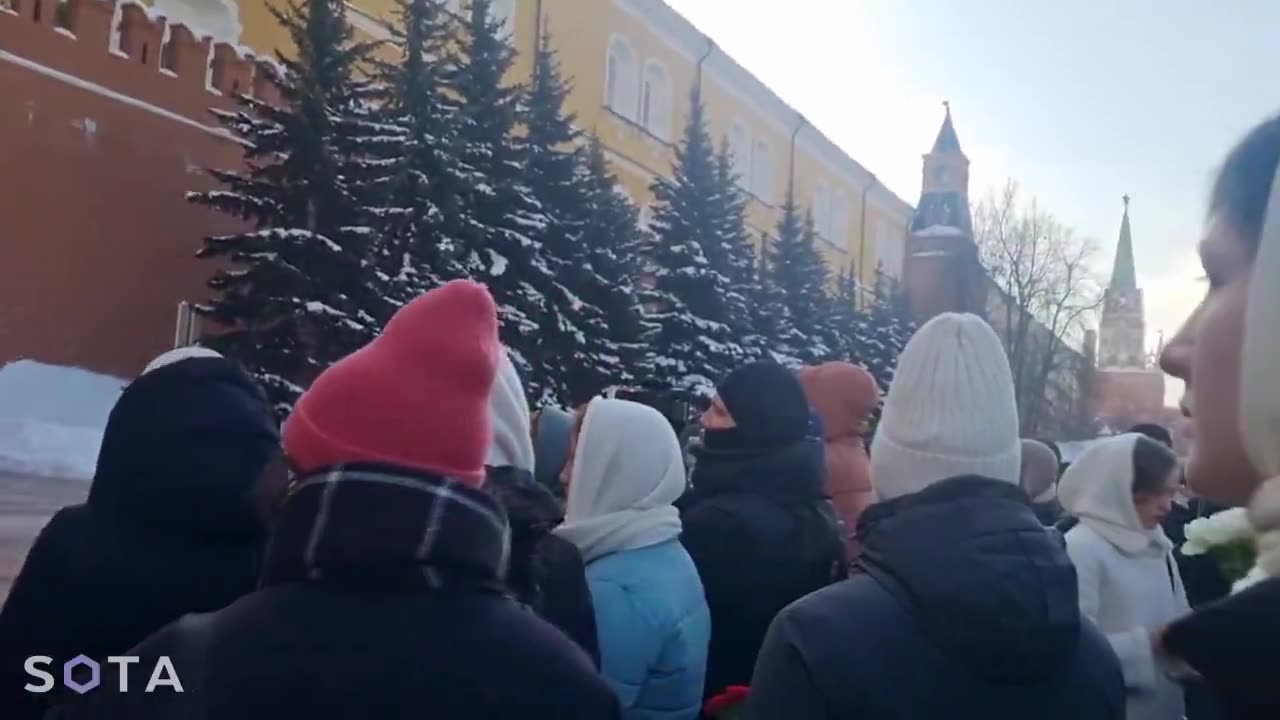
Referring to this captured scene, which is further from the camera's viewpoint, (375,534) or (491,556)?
(491,556)

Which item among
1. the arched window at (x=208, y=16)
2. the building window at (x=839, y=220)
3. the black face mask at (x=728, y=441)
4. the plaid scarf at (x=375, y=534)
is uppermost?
the building window at (x=839, y=220)

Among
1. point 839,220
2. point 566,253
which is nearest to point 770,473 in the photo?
point 566,253

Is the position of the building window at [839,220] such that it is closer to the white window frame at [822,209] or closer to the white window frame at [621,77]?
the white window frame at [822,209]

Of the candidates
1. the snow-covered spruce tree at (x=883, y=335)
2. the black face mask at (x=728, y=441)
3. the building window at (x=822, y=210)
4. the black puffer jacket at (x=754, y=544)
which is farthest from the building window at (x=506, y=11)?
the black puffer jacket at (x=754, y=544)

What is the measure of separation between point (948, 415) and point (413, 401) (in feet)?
3.34

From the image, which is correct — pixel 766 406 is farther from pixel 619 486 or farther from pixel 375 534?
pixel 375 534

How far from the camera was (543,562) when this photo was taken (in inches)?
119

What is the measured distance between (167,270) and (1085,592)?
12890 millimetres

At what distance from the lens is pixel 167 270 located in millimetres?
14352

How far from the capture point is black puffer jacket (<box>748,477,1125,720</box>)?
6.24 feet

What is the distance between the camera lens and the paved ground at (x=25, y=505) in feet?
31.7

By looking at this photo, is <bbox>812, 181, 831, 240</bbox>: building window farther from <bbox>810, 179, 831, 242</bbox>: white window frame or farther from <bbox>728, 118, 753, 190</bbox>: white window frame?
<bbox>728, 118, 753, 190</bbox>: white window frame

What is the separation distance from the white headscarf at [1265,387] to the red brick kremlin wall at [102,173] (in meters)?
12.9

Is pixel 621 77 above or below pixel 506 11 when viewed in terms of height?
above
